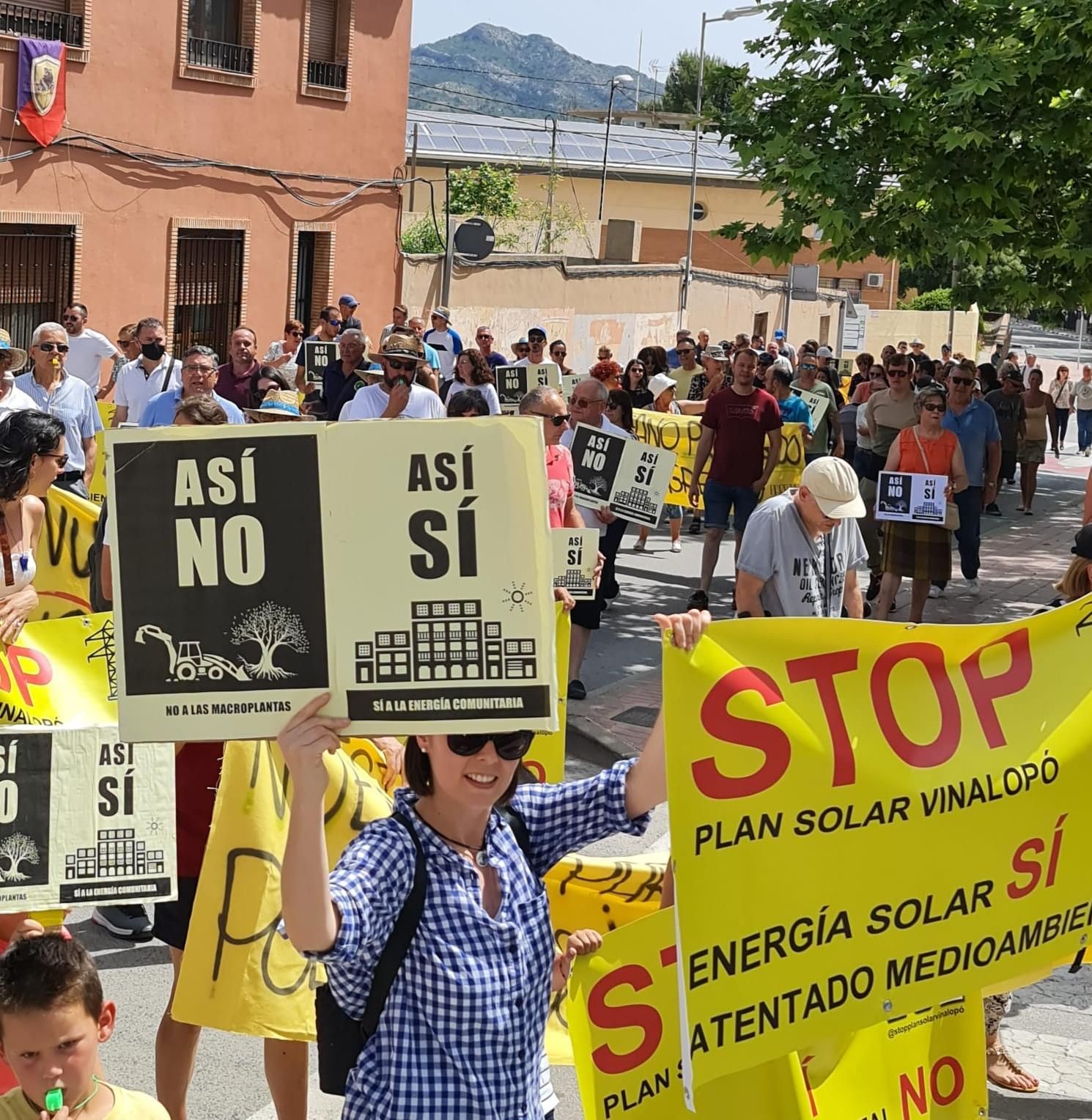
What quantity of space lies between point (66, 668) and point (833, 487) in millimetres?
3290

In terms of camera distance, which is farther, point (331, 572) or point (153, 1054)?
point (153, 1054)

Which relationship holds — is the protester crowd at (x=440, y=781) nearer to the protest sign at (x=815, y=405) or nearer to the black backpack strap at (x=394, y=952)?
the black backpack strap at (x=394, y=952)

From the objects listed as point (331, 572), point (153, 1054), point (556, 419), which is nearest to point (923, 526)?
point (556, 419)

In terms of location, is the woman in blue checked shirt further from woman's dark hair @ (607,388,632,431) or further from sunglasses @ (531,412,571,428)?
woman's dark hair @ (607,388,632,431)

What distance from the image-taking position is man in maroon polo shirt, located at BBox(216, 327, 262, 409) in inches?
557

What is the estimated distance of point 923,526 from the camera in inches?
494

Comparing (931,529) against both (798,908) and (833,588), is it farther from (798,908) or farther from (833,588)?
(798,908)

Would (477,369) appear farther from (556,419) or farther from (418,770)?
(418,770)

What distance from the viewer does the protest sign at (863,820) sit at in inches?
145

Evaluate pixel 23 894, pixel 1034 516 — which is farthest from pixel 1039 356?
pixel 23 894

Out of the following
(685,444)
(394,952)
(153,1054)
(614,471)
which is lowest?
(153,1054)

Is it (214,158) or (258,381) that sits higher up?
(214,158)

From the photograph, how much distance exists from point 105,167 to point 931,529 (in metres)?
12.6

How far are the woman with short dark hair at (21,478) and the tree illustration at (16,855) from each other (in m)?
1.57
